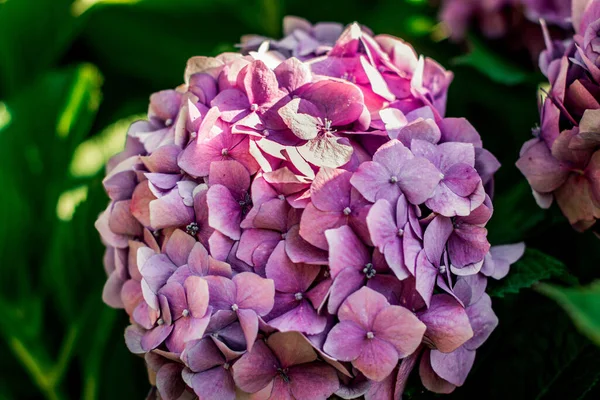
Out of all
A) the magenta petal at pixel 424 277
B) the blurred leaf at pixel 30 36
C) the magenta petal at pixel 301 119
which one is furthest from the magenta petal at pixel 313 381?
the blurred leaf at pixel 30 36

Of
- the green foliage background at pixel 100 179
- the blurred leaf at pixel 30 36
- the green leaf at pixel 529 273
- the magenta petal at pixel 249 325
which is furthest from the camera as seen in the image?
the blurred leaf at pixel 30 36

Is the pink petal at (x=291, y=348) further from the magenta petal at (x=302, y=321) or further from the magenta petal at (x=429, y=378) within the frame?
the magenta petal at (x=429, y=378)

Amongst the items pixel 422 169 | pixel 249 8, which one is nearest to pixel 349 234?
pixel 422 169

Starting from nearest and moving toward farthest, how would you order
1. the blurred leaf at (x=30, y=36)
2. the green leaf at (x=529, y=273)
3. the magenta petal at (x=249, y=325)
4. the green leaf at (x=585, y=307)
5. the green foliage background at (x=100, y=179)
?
the green leaf at (x=585, y=307)
the magenta petal at (x=249, y=325)
the green leaf at (x=529, y=273)
the green foliage background at (x=100, y=179)
the blurred leaf at (x=30, y=36)

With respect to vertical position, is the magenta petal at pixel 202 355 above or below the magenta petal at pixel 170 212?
below

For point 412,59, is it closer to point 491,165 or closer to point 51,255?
point 491,165

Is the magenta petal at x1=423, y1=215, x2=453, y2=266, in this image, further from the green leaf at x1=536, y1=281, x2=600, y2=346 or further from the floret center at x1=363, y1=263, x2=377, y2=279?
the green leaf at x1=536, y1=281, x2=600, y2=346

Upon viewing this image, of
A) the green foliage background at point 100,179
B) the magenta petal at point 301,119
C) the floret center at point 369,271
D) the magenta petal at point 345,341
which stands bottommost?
the green foliage background at point 100,179
